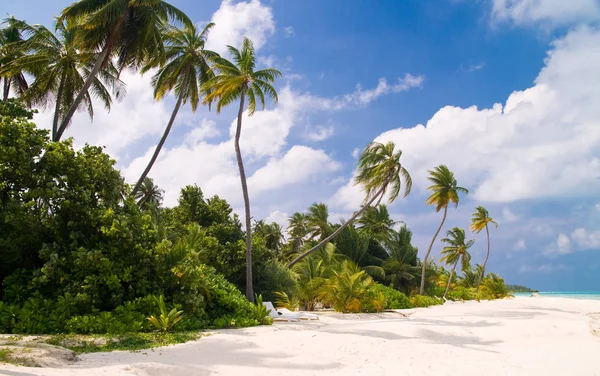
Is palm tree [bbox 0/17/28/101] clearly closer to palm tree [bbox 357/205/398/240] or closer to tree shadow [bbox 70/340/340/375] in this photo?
tree shadow [bbox 70/340/340/375]

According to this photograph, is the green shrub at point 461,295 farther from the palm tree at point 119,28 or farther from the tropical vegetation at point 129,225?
the palm tree at point 119,28

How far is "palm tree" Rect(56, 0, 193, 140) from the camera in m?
16.3

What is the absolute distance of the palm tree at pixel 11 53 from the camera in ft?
58.4

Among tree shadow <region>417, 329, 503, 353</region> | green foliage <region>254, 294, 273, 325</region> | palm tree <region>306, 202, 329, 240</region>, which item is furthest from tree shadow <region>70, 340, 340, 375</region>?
palm tree <region>306, 202, 329, 240</region>

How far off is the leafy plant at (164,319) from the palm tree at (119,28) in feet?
30.7

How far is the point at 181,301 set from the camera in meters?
12.2

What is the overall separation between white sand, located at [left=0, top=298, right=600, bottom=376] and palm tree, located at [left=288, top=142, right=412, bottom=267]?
44.0 feet

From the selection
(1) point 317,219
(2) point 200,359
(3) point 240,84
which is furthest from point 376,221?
(2) point 200,359

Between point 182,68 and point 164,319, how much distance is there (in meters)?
14.4

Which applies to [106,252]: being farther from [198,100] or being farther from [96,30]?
[198,100]

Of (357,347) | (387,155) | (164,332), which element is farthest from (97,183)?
(387,155)

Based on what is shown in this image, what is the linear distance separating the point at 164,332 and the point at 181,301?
1650mm

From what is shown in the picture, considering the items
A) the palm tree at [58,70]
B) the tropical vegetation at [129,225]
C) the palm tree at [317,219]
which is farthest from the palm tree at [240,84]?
the palm tree at [317,219]

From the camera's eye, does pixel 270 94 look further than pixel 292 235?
No
